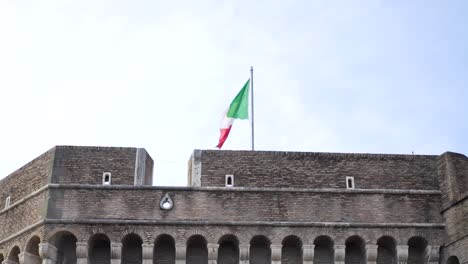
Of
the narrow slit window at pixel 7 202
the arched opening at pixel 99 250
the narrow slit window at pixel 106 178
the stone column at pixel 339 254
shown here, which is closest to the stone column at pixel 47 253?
the arched opening at pixel 99 250

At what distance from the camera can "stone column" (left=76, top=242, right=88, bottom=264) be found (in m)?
17.8

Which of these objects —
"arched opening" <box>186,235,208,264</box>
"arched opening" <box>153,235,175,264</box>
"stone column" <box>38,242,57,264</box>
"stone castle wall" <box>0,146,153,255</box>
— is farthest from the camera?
"stone castle wall" <box>0,146,153,255</box>

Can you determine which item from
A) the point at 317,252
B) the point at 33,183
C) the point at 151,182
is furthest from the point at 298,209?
the point at 33,183

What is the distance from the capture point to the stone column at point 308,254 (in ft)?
59.2

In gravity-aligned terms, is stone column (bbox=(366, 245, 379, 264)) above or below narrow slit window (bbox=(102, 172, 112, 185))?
below

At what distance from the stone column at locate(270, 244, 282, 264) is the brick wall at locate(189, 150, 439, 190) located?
152 centimetres

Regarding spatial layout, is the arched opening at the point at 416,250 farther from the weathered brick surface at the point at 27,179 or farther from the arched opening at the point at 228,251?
the weathered brick surface at the point at 27,179

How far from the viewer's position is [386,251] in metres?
18.7

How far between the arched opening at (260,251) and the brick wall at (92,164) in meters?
3.04

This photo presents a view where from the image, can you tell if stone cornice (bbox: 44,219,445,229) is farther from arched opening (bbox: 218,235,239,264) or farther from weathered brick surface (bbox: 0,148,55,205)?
weathered brick surface (bbox: 0,148,55,205)

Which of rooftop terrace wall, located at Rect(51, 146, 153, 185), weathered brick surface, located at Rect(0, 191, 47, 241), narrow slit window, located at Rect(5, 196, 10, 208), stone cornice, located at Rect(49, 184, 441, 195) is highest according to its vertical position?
rooftop terrace wall, located at Rect(51, 146, 153, 185)

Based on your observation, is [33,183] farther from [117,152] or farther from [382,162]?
[382,162]

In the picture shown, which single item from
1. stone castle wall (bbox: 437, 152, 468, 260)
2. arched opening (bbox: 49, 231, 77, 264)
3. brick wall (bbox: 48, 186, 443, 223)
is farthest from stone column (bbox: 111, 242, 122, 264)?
stone castle wall (bbox: 437, 152, 468, 260)

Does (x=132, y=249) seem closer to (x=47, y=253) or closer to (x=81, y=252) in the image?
(x=81, y=252)
